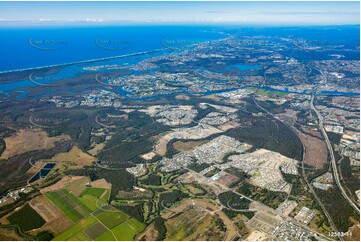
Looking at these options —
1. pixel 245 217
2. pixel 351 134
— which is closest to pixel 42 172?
pixel 245 217

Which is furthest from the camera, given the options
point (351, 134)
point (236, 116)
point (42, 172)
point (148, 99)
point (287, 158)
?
point (148, 99)

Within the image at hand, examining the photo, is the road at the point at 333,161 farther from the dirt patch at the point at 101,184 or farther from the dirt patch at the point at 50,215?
the dirt patch at the point at 50,215

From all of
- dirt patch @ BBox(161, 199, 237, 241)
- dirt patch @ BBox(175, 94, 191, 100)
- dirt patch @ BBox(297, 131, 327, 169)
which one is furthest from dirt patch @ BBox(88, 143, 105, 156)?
dirt patch @ BBox(175, 94, 191, 100)

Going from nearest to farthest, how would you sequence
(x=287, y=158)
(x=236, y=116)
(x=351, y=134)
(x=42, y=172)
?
1. (x=42, y=172)
2. (x=287, y=158)
3. (x=351, y=134)
4. (x=236, y=116)

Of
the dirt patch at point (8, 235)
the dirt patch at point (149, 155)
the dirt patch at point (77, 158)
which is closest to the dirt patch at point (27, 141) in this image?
the dirt patch at point (77, 158)

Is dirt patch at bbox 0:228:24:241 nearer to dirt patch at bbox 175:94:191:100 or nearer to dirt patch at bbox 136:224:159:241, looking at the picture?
dirt patch at bbox 136:224:159:241

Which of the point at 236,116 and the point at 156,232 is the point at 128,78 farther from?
the point at 156,232
